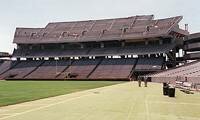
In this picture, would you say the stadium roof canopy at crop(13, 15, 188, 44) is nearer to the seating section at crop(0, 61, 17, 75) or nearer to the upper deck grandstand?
the upper deck grandstand

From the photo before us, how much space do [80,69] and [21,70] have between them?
22111 mm

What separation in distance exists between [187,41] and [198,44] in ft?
27.8

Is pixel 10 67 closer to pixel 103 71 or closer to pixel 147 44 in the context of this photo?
pixel 103 71

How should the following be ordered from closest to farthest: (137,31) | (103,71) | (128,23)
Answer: (103,71)
(137,31)
(128,23)

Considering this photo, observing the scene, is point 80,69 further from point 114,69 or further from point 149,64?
point 149,64

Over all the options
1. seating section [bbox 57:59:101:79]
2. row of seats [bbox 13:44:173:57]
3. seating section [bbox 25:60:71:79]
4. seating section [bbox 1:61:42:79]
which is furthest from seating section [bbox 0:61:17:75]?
seating section [bbox 57:59:101:79]

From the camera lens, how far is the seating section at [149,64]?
101512mm

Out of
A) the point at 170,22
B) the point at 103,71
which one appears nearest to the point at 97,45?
the point at 103,71

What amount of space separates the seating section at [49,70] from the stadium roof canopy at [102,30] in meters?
8.56

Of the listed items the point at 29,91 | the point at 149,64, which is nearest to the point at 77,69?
the point at 149,64

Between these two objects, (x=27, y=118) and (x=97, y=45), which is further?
(x=97, y=45)

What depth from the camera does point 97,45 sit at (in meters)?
124

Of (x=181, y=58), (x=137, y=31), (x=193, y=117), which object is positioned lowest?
(x=193, y=117)

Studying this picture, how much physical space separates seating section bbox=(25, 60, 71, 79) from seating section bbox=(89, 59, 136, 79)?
1335 cm
